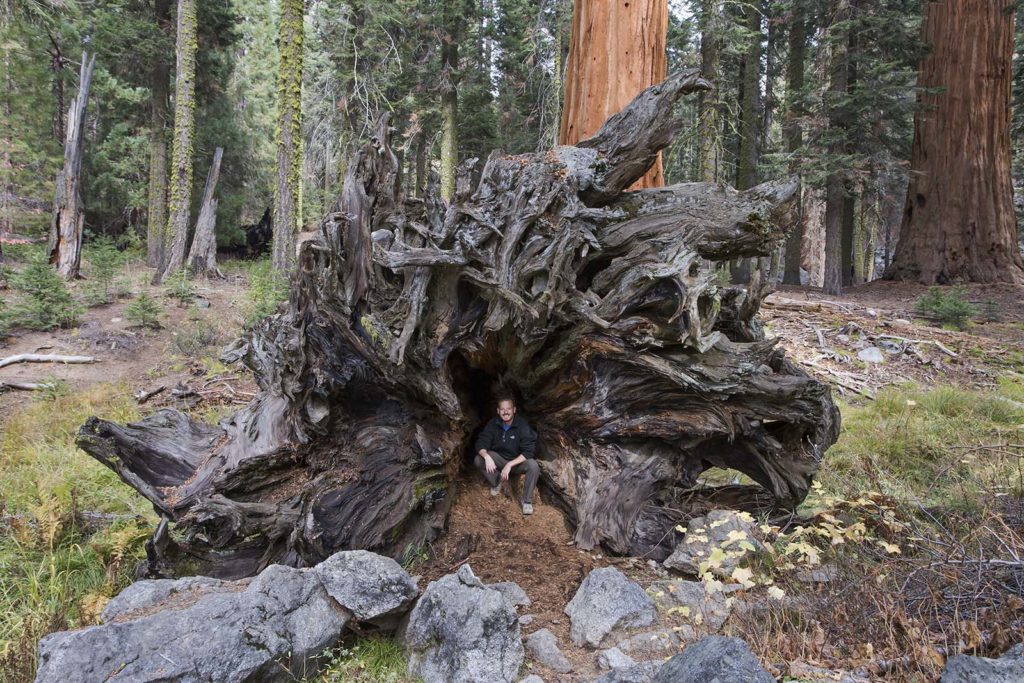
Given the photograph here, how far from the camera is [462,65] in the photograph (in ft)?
71.6

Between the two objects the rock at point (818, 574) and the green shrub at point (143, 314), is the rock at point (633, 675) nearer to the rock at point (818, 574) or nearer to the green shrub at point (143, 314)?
the rock at point (818, 574)

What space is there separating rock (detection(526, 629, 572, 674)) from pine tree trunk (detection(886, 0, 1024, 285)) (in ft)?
50.5


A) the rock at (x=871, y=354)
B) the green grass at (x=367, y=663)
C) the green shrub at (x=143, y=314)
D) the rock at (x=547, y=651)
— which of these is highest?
the green shrub at (x=143, y=314)

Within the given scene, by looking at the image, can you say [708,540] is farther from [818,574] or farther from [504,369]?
[504,369]

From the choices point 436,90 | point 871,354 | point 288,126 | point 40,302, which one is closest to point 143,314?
→ point 40,302

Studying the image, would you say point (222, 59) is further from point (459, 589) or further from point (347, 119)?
point (459, 589)

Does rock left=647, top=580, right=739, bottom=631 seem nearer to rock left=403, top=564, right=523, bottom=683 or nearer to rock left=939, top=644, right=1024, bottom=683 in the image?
rock left=403, top=564, right=523, bottom=683

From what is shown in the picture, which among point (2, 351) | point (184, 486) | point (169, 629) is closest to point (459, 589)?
point (169, 629)

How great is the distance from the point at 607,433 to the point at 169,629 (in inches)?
143

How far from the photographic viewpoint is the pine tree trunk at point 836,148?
43.5 feet

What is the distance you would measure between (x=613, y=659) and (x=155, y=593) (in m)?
3.12

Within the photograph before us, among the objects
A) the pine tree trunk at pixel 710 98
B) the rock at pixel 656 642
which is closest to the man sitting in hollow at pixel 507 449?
the rock at pixel 656 642

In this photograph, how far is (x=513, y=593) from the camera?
441 centimetres

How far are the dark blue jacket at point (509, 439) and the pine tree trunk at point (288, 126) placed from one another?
7972 millimetres
